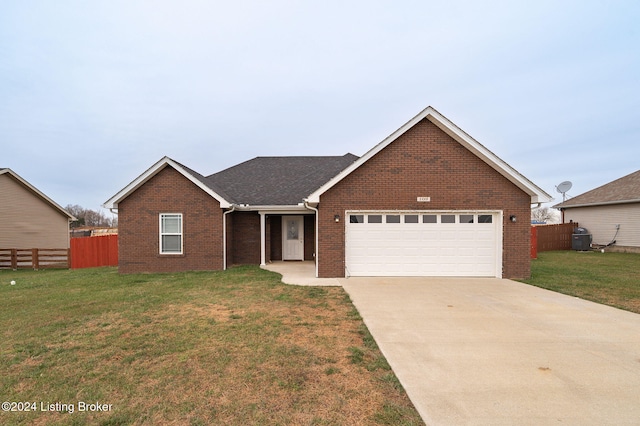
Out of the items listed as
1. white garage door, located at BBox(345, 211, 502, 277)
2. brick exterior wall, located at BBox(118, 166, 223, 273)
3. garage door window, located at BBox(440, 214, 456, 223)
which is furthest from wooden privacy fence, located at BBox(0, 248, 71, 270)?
garage door window, located at BBox(440, 214, 456, 223)

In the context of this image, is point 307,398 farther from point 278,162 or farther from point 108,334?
point 278,162

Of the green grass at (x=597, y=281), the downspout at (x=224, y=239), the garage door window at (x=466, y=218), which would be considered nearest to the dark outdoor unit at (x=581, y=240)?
the green grass at (x=597, y=281)

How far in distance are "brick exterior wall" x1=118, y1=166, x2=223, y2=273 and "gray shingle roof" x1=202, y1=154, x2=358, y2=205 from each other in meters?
0.97

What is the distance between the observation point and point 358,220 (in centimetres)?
1040

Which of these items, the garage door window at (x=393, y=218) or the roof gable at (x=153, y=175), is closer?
the garage door window at (x=393, y=218)

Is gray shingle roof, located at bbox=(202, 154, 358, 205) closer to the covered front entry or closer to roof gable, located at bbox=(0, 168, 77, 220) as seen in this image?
the covered front entry

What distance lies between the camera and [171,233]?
39.3ft

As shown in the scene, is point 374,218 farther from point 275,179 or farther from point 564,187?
point 564,187

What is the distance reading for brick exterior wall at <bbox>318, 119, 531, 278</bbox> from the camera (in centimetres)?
1016

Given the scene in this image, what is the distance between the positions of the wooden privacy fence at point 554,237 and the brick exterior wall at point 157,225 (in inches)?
833

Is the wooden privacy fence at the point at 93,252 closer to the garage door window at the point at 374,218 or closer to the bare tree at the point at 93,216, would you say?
the garage door window at the point at 374,218

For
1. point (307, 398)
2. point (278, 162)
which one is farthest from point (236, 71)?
point (307, 398)

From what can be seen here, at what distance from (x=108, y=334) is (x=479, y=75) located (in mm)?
21299

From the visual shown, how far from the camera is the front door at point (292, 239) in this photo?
47.3 ft
